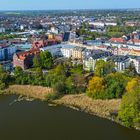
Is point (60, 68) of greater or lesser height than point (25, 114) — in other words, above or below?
above

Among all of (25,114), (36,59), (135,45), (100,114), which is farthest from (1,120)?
(135,45)

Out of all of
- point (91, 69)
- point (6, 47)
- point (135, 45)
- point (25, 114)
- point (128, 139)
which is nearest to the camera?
point (128, 139)

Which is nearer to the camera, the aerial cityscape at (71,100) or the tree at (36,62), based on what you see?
the aerial cityscape at (71,100)

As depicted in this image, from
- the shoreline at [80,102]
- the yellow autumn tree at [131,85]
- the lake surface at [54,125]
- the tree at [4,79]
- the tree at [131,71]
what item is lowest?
the lake surface at [54,125]

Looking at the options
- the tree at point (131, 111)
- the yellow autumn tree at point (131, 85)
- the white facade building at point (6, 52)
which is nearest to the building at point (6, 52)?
the white facade building at point (6, 52)

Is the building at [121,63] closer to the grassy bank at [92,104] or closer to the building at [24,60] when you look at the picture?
the grassy bank at [92,104]

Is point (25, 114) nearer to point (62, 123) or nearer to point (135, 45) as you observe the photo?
point (62, 123)

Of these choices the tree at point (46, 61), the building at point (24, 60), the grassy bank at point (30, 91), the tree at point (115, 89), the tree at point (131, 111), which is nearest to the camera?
the tree at point (131, 111)
